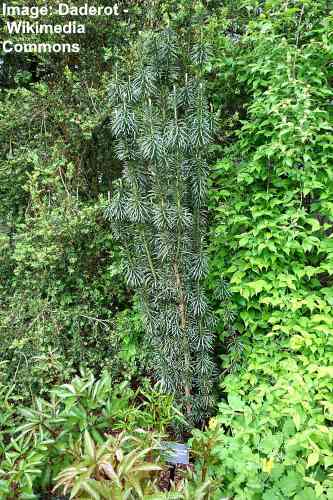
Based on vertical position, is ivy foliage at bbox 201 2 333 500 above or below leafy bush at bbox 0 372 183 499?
above

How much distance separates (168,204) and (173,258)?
0.97ft

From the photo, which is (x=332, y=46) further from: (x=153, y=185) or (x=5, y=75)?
(x=5, y=75)

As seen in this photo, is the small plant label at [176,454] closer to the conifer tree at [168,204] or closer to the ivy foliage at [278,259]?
the ivy foliage at [278,259]

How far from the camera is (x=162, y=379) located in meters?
2.09

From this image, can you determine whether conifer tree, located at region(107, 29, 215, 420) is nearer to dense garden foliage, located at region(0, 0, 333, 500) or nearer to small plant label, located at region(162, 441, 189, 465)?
dense garden foliage, located at region(0, 0, 333, 500)

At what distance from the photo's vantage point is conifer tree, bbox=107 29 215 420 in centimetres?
180

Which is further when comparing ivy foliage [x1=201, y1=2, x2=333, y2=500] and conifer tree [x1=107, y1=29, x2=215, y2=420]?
conifer tree [x1=107, y1=29, x2=215, y2=420]

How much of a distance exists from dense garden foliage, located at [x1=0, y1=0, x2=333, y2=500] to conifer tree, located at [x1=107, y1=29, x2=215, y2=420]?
1 centimetres

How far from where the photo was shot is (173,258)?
6.36ft

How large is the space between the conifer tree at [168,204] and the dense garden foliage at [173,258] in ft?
0.04

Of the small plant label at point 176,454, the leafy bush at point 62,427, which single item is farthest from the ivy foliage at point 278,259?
the leafy bush at point 62,427

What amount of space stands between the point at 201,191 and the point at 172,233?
10.7 inches

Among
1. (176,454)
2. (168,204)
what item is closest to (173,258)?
(168,204)

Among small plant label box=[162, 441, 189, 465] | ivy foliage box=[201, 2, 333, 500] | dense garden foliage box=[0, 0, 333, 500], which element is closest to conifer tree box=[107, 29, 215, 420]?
dense garden foliage box=[0, 0, 333, 500]
